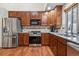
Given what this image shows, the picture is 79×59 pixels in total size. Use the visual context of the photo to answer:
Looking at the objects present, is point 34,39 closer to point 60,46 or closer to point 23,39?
point 23,39

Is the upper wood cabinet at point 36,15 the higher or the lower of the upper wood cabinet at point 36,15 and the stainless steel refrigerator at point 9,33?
the higher

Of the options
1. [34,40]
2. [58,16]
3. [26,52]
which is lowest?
[26,52]

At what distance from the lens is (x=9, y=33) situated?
7.62 meters

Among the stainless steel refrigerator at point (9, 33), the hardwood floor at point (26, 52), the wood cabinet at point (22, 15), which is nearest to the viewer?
the hardwood floor at point (26, 52)

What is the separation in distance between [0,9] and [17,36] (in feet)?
5.81

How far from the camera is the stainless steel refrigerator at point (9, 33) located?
24.9ft

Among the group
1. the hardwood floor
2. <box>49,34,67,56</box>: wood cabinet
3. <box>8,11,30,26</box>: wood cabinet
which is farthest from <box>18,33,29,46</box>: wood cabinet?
<box>49,34,67,56</box>: wood cabinet

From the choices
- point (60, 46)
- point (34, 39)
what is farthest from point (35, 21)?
point (60, 46)

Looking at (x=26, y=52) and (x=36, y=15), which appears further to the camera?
(x=36, y=15)

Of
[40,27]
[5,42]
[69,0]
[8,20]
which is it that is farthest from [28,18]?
[69,0]

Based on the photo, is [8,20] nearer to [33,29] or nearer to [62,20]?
[33,29]

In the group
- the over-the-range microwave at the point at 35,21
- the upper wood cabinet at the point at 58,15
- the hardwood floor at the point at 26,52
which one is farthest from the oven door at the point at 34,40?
the upper wood cabinet at the point at 58,15

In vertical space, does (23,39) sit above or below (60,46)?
below

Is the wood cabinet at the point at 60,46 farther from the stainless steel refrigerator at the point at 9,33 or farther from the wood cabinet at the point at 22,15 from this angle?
the wood cabinet at the point at 22,15
